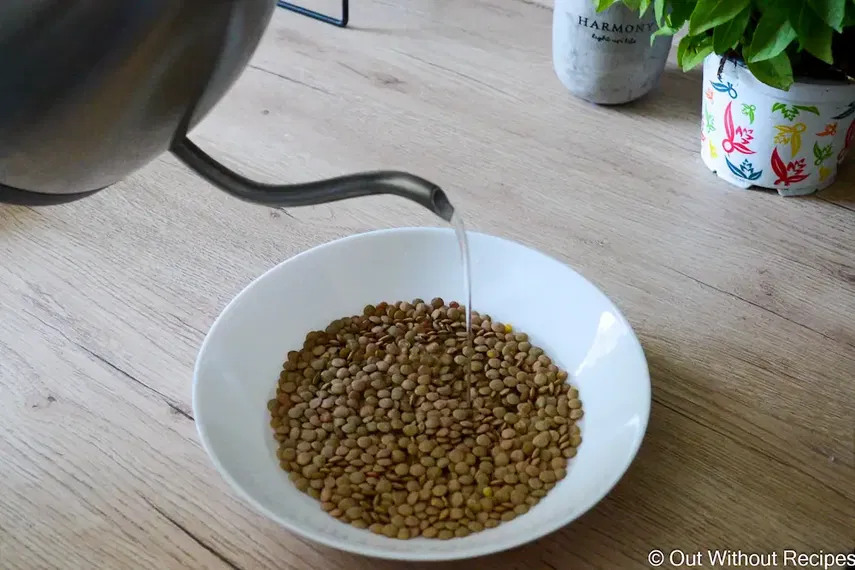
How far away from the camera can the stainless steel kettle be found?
0.34 m

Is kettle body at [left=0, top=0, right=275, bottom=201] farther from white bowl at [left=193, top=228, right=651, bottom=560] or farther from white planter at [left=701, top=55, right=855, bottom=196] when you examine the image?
white planter at [left=701, top=55, right=855, bottom=196]

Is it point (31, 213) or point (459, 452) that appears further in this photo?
point (31, 213)

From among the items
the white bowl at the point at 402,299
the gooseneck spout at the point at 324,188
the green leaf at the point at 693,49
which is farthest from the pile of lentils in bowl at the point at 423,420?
the green leaf at the point at 693,49

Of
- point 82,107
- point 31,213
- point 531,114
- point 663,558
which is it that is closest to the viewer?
point 82,107

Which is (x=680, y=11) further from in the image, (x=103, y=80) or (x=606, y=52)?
(x=103, y=80)

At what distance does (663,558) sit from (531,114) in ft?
1.94

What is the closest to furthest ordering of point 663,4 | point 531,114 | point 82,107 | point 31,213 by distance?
1. point 82,107
2. point 663,4
3. point 31,213
4. point 531,114

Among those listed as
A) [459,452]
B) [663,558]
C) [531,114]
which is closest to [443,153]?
[531,114]

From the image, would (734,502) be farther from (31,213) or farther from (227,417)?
(31,213)

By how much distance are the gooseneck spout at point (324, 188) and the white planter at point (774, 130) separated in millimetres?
422

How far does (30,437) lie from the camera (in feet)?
2.06

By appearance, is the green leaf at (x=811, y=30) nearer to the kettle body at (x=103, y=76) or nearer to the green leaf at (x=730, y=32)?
the green leaf at (x=730, y=32)

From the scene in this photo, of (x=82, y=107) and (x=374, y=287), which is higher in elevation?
(x=82, y=107)

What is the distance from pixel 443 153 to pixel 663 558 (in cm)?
53
